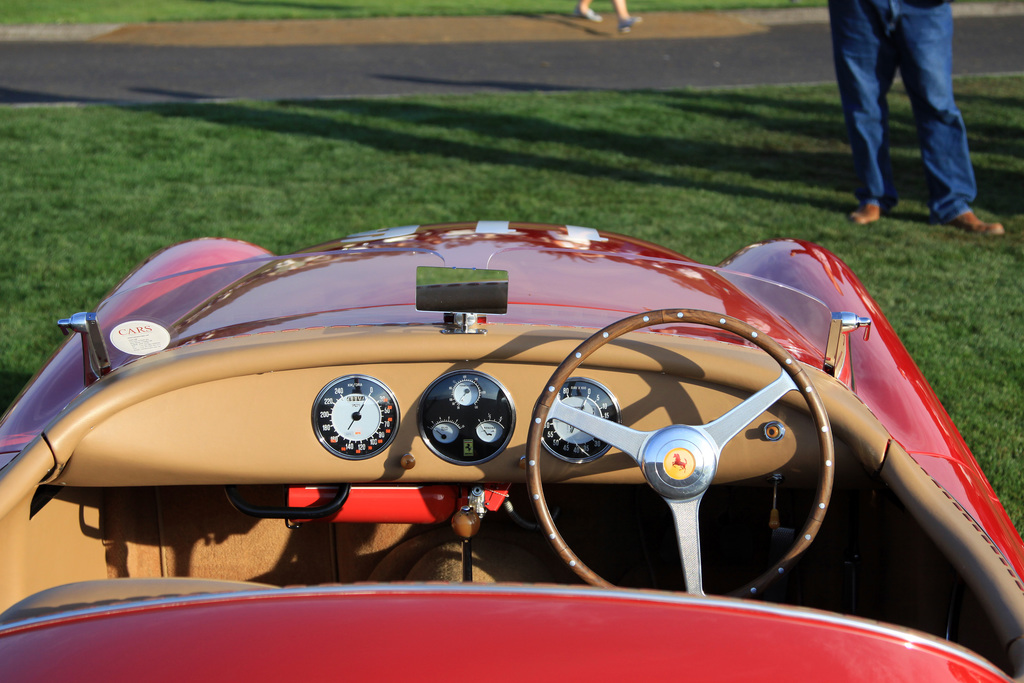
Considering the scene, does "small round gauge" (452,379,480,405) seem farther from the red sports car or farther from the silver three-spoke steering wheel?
the silver three-spoke steering wheel

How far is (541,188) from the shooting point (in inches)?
262

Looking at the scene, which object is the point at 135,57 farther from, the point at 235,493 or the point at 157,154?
the point at 235,493

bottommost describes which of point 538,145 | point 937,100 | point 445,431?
point 445,431

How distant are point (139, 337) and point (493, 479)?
87 cm

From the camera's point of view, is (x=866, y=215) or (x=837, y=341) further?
(x=866, y=215)

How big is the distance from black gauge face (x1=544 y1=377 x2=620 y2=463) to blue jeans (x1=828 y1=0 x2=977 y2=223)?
4381 mm

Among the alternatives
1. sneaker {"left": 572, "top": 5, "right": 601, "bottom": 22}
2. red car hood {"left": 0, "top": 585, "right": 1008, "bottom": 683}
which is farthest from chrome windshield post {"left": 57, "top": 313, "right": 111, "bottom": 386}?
sneaker {"left": 572, "top": 5, "right": 601, "bottom": 22}

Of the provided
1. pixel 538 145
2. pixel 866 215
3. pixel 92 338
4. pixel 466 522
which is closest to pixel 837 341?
pixel 466 522

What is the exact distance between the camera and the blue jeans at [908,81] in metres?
5.30

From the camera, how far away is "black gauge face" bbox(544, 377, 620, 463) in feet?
6.36

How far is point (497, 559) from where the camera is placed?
258 cm

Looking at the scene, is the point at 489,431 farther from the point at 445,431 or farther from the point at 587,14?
the point at 587,14

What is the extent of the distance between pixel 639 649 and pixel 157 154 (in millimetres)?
7266

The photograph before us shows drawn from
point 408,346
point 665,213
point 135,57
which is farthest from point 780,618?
point 135,57
